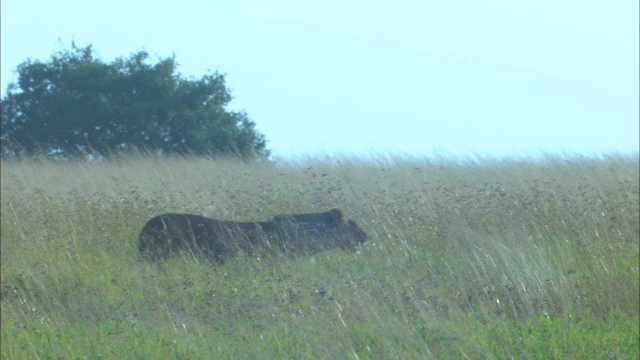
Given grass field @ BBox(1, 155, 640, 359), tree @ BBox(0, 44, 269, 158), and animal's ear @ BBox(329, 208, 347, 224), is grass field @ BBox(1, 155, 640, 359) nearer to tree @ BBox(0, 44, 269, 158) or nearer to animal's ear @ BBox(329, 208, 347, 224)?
animal's ear @ BBox(329, 208, 347, 224)

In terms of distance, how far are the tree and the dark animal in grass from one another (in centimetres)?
1140

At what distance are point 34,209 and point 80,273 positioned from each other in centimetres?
237

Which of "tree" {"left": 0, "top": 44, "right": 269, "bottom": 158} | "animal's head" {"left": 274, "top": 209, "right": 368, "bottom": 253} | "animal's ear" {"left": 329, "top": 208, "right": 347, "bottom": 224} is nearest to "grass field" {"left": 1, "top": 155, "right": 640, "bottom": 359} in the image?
"animal's head" {"left": 274, "top": 209, "right": 368, "bottom": 253}

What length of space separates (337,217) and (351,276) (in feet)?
4.57

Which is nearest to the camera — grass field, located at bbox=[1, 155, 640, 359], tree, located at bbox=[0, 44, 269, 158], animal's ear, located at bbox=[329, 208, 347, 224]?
grass field, located at bbox=[1, 155, 640, 359]

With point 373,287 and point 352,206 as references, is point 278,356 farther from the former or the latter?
point 352,206

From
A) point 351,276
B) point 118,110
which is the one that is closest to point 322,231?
point 351,276

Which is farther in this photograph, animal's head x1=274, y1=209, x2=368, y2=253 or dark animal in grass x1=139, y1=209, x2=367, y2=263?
animal's head x1=274, y1=209, x2=368, y2=253

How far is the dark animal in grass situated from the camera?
22.5 ft

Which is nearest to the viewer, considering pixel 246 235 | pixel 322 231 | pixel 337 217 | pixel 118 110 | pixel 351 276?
pixel 351 276

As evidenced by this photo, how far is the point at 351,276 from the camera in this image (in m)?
6.03

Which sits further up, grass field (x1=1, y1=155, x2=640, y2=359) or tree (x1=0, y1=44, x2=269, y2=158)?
tree (x1=0, y1=44, x2=269, y2=158)

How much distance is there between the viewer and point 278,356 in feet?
15.1

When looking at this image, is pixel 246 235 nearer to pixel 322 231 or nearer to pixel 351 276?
pixel 322 231
